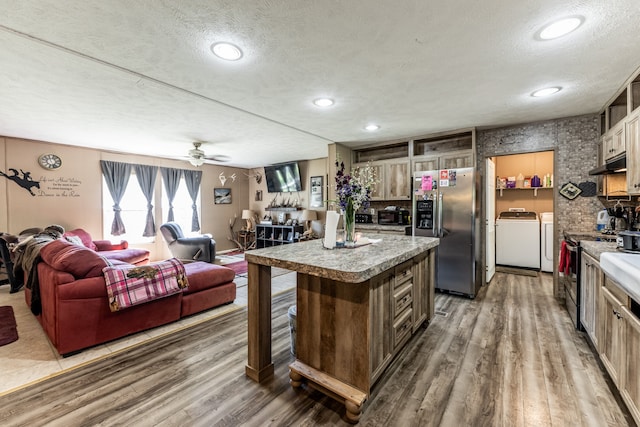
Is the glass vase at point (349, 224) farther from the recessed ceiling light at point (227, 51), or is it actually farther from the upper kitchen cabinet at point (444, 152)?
the upper kitchen cabinet at point (444, 152)

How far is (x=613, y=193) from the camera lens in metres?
3.11

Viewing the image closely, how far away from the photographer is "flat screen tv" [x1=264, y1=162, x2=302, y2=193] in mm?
6961

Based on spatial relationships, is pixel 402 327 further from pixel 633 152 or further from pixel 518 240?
pixel 518 240

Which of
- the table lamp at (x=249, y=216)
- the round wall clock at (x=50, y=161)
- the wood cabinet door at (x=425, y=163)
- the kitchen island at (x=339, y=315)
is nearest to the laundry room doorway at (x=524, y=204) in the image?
the wood cabinet door at (x=425, y=163)

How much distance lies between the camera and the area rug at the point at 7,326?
8.48 ft

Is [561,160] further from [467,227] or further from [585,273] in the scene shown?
[585,273]

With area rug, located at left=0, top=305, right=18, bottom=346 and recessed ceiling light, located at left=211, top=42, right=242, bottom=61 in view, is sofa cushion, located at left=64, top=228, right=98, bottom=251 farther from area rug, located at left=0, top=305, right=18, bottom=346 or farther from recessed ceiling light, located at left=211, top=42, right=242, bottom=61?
recessed ceiling light, located at left=211, top=42, right=242, bottom=61

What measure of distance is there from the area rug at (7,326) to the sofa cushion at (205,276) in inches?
61.9

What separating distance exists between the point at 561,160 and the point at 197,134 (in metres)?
5.31

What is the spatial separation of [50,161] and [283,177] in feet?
15.0

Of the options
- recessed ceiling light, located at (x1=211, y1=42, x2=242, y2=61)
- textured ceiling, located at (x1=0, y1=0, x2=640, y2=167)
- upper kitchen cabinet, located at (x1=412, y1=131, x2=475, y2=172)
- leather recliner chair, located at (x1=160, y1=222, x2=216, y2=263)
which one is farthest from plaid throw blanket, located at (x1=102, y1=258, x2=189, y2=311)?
upper kitchen cabinet, located at (x1=412, y1=131, x2=475, y2=172)

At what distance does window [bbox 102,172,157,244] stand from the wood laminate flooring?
4.40 m

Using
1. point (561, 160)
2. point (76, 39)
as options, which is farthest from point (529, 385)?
point (76, 39)

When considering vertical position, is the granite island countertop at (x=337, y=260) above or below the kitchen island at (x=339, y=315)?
above
